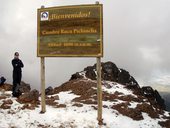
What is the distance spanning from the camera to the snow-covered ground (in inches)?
844

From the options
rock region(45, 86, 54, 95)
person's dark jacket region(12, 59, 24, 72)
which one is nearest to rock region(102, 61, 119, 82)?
rock region(45, 86, 54, 95)

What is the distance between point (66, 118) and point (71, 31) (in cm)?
555

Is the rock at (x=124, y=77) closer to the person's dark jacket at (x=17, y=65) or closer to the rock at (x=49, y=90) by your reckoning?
the rock at (x=49, y=90)

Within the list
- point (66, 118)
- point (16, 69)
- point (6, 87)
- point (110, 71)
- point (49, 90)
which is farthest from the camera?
point (110, 71)

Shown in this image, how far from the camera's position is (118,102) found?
26.4 metres

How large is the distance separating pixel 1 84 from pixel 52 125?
36.3ft

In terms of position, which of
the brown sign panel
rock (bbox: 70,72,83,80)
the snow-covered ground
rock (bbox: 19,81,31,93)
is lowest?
the snow-covered ground

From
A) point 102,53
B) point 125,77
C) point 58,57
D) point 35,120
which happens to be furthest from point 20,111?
point 125,77

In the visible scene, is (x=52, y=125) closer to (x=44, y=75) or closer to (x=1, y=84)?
(x=44, y=75)

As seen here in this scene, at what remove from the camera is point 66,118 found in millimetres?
22219

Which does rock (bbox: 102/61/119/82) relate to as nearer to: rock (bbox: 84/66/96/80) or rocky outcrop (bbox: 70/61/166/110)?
rocky outcrop (bbox: 70/61/166/110)

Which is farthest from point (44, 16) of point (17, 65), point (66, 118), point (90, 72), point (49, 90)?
point (90, 72)

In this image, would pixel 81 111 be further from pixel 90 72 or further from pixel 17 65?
pixel 90 72

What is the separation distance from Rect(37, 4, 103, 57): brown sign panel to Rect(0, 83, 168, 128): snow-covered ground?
3719mm
